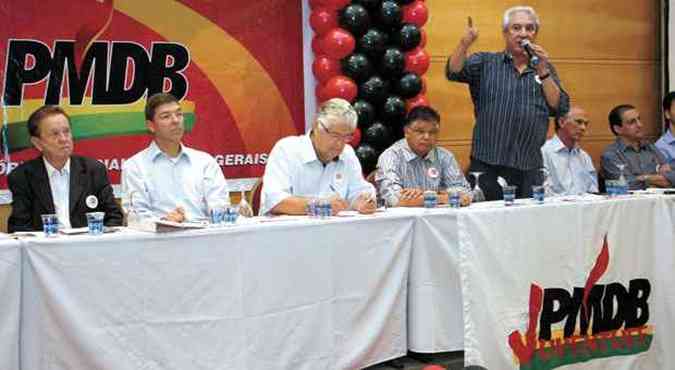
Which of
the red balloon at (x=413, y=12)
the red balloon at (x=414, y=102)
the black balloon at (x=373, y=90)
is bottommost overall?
the red balloon at (x=414, y=102)

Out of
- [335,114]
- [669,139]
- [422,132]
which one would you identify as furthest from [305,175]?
[669,139]

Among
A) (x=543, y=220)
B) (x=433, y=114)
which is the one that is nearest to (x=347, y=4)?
(x=433, y=114)

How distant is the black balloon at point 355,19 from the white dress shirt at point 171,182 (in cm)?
152

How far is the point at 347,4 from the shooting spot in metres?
4.89

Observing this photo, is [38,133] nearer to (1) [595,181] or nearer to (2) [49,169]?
(2) [49,169]

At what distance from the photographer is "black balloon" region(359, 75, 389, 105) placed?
4875 millimetres

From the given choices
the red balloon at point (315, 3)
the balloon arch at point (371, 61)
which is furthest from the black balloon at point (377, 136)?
the red balloon at point (315, 3)

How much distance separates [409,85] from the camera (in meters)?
4.96

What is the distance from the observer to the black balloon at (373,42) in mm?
4875

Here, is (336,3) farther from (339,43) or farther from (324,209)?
(324,209)

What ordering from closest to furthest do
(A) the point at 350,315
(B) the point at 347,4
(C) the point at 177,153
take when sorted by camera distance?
(A) the point at 350,315, (C) the point at 177,153, (B) the point at 347,4

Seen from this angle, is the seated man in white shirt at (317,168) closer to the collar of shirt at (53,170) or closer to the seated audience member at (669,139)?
the collar of shirt at (53,170)

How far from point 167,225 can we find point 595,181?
3162 millimetres

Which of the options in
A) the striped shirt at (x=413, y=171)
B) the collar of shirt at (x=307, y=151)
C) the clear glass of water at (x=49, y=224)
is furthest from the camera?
the striped shirt at (x=413, y=171)
